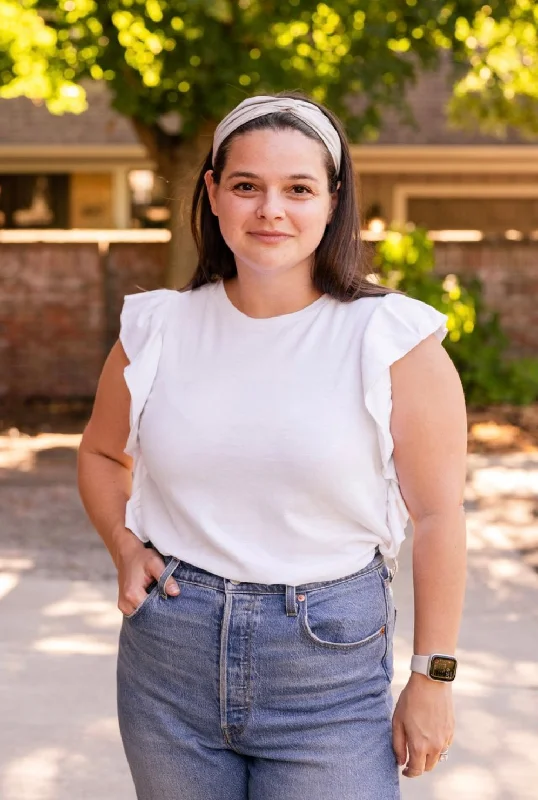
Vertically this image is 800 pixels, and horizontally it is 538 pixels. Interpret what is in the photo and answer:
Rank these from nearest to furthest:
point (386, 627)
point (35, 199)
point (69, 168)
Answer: point (386, 627) < point (69, 168) < point (35, 199)

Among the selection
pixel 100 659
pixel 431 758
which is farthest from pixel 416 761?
pixel 100 659

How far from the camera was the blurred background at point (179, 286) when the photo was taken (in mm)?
3764

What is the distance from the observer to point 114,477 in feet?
7.08

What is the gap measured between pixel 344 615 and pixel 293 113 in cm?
81

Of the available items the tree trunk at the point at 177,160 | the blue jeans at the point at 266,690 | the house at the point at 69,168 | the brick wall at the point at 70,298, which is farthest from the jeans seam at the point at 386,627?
the house at the point at 69,168

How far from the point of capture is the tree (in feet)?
26.3

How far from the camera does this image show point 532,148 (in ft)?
61.9

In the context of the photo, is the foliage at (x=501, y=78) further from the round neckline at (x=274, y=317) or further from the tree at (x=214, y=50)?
the round neckline at (x=274, y=317)

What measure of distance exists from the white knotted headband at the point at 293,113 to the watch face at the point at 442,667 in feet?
2.68

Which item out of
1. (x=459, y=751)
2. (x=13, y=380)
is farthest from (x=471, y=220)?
(x=459, y=751)

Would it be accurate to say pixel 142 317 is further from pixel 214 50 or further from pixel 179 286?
pixel 179 286

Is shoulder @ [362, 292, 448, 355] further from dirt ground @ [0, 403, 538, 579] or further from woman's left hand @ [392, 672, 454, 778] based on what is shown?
dirt ground @ [0, 403, 538, 579]

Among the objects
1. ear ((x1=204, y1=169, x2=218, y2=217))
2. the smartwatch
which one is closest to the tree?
ear ((x1=204, y1=169, x2=218, y2=217))

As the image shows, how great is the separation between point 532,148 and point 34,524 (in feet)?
47.4
